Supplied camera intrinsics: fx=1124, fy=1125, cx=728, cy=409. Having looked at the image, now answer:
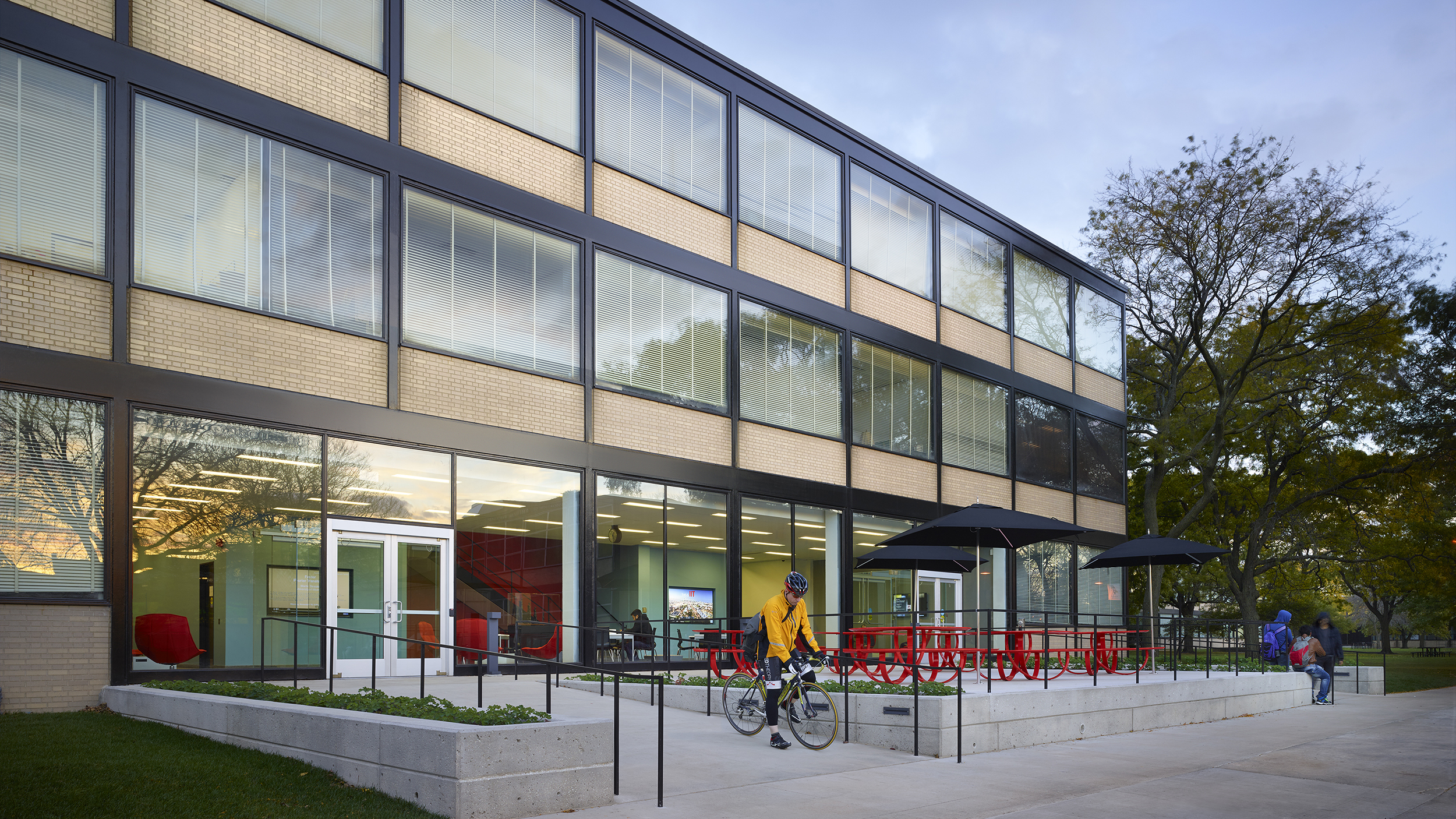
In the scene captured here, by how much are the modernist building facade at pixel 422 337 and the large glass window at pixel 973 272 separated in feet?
6.98

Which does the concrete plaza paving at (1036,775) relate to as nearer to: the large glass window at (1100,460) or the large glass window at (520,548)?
the large glass window at (520,548)

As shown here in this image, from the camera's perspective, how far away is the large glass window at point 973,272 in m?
30.8

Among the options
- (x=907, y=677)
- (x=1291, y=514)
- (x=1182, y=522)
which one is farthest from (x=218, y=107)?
(x=1291, y=514)

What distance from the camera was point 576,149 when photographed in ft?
66.6

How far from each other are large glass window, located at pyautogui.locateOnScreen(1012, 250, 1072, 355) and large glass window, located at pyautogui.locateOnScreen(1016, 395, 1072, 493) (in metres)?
2.05

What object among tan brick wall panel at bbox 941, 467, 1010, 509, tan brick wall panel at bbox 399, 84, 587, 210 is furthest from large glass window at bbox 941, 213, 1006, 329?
tan brick wall panel at bbox 399, 84, 587, 210

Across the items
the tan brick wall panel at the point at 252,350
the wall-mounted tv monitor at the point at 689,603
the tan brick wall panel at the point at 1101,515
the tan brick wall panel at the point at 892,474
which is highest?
the tan brick wall panel at the point at 252,350

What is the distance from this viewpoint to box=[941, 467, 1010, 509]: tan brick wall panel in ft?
97.3

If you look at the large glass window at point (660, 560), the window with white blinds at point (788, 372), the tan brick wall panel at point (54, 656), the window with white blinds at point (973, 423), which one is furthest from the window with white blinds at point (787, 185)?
the tan brick wall panel at point (54, 656)

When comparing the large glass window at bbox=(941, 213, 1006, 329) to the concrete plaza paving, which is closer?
the concrete plaza paving

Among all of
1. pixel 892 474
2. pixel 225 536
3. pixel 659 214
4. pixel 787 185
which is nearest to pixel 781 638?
pixel 225 536

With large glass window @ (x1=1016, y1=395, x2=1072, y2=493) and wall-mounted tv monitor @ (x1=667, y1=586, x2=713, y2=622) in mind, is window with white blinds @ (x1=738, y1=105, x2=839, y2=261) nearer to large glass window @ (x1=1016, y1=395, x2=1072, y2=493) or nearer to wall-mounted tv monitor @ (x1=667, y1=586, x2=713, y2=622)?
wall-mounted tv monitor @ (x1=667, y1=586, x2=713, y2=622)

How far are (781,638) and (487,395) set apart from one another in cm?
830

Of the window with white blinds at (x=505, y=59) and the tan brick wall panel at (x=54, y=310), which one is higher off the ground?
the window with white blinds at (x=505, y=59)
